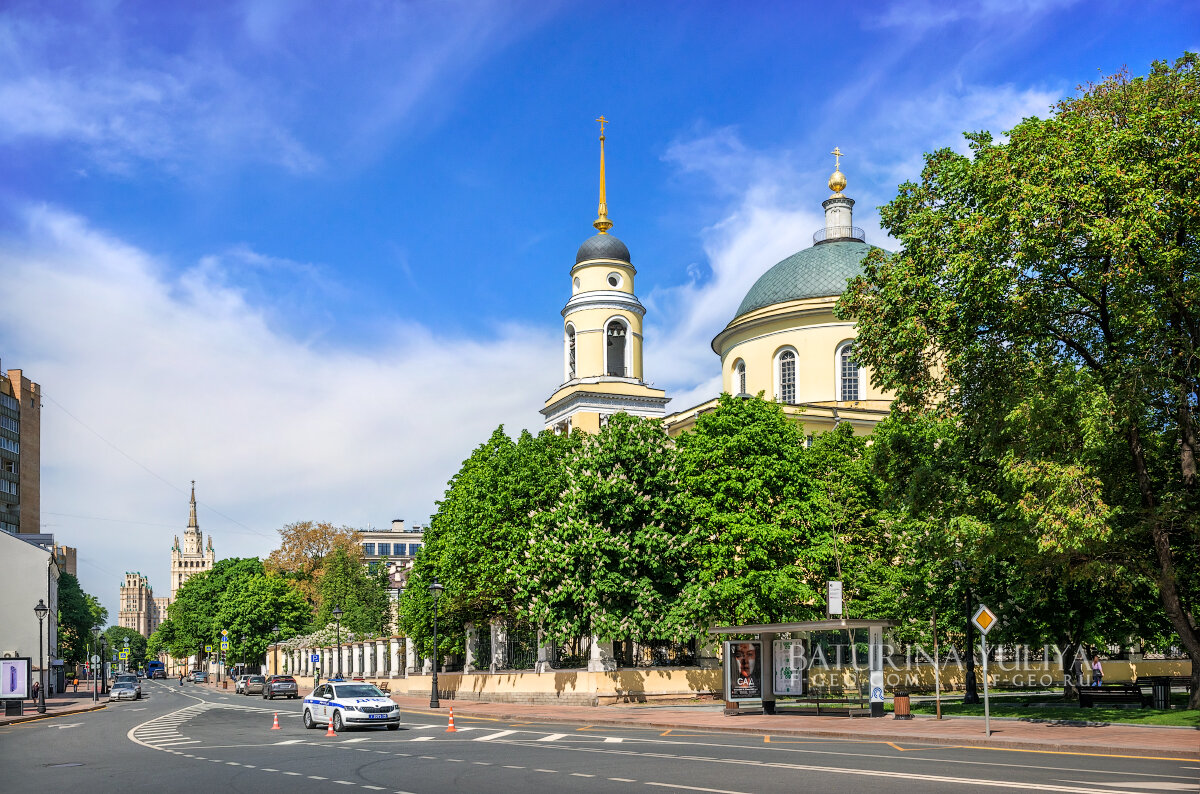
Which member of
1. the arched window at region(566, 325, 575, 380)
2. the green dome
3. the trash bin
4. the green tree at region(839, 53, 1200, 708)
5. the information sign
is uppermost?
the green dome

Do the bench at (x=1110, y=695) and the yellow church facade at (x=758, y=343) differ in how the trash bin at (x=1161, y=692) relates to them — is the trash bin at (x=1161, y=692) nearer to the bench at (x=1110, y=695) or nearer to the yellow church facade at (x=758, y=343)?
the bench at (x=1110, y=695)

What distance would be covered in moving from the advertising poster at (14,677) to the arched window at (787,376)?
37944mm

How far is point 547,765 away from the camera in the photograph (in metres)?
18.9

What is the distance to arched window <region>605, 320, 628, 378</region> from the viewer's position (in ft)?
215

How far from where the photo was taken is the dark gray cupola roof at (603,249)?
6594cm

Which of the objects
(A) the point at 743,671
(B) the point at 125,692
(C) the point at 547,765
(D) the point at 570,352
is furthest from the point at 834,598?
(B) the point at 125,692

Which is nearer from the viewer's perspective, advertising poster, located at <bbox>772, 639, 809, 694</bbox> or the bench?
the bench

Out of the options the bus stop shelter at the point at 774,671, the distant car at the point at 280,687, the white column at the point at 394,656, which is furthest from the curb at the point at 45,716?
the bus stop shelter at the point at 774,671

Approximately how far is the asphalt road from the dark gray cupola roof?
40.0m

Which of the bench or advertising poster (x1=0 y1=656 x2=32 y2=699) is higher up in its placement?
the bench

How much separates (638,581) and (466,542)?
8757 mm

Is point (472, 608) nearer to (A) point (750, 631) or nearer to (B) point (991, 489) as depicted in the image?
(A) point (750, 631)

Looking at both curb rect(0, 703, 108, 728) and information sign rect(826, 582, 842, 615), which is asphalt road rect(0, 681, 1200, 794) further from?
curb rect(0, 703, 108, 728)

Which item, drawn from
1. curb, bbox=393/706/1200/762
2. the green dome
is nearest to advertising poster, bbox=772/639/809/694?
curb, bbox=393/706/1200/762
